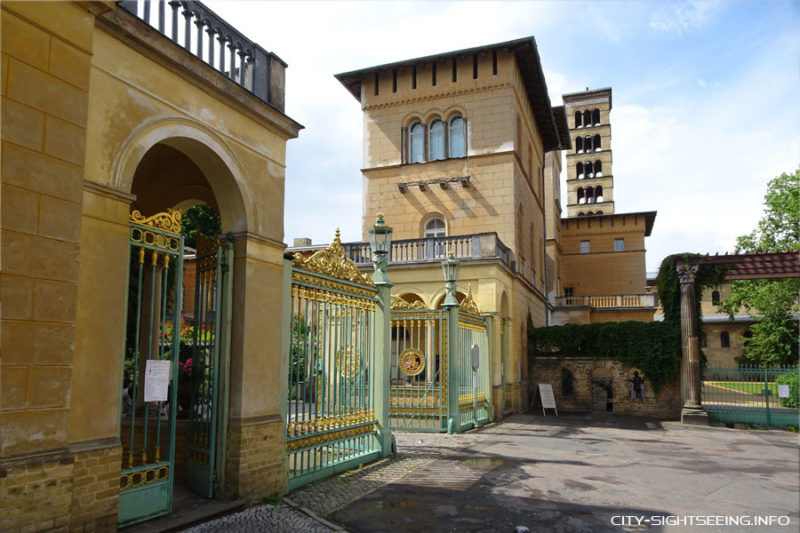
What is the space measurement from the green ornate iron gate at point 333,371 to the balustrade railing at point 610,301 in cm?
3080

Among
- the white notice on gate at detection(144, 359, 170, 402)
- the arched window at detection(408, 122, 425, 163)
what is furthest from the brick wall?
the arched window at detection(408, 122, 425, 163)

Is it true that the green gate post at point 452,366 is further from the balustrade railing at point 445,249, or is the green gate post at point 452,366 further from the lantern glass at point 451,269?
the balustrade railing at point 445,249

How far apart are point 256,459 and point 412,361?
6.96 metres

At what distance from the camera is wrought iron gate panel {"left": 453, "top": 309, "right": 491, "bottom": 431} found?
1485cm

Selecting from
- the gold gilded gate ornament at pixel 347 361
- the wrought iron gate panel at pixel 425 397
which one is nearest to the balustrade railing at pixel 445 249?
the wrought iron gate panel at pixel 425 397

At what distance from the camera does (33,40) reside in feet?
15.0

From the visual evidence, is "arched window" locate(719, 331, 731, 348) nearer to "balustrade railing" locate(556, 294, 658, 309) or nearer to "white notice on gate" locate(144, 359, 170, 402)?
"balustrade railing" locate(556, 294, 658, 309)

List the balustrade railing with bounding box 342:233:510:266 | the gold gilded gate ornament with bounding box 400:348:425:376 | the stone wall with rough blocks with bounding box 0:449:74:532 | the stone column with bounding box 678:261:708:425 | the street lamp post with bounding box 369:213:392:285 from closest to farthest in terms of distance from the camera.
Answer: the stone wall with rough blocks with bounding box 0:449:74:532 → the street lamp post with bounding box 369:213:392:285 → the gold gilded gate ornament with bounding box 400:348:425:376 → the stone column with bounding box 678:261:708:425 → the balustrade railing with bounding box 342:233:510:266

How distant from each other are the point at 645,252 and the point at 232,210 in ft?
139

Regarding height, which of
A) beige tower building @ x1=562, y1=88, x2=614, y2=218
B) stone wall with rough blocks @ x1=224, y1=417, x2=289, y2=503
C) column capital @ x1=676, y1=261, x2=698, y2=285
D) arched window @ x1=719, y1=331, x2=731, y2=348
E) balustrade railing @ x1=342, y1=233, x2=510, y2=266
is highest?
beige tower building @ x1=562, y1=88, x2=614, y2=218

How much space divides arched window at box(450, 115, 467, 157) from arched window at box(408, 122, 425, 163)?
135 cm

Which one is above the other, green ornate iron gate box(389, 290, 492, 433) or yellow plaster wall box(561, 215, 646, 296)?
yellow plaster wall box(561, 215, 646, 296)

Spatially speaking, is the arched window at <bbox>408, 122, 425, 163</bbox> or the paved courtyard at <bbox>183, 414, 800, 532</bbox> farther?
the arched window at <bbox>408, 122, 425, 163</bbox>

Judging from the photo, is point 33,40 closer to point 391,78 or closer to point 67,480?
point 67,480
